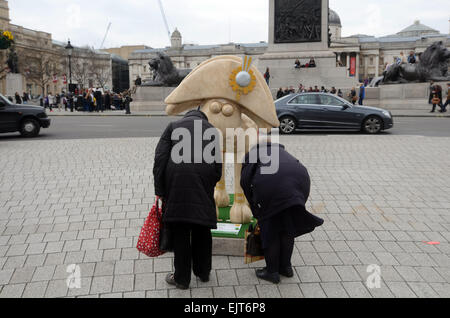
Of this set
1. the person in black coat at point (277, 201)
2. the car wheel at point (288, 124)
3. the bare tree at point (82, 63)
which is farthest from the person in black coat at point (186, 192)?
the bare tree at point (82, 63)

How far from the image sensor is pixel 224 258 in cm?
437

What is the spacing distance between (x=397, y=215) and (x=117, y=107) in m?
32.0

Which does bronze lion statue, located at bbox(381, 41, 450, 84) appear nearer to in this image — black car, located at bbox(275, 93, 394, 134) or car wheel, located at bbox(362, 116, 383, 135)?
black car, located at bbox(275, 93, 394, 134)

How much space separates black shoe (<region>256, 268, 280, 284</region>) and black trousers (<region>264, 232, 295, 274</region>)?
34 mm

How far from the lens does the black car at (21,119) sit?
559 inches

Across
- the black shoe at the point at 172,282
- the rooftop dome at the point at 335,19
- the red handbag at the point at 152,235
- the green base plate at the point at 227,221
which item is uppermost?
the rooftop dome at the point at 335,19

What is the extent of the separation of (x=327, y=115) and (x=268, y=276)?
37.1ft

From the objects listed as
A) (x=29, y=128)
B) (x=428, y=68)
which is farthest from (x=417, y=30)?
(x=29, y=128)

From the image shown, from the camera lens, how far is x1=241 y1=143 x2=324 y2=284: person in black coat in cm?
357

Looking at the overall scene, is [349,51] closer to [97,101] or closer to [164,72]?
[164,72]

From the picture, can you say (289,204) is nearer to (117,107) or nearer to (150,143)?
(150,143)

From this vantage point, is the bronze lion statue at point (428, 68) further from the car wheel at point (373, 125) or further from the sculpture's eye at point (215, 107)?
Answer: the sculpture's eye at point (215, 107)

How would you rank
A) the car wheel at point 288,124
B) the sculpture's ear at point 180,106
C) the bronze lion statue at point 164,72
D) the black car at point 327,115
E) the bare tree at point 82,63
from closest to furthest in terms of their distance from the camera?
the sculpture's ear at point 180,106 → the black car at point 327,115 → the car wheel at point 288,124 → the bronze lion statue at point 164,72 → the bare tree at point 82,63

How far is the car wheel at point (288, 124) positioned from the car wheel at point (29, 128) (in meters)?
8.37
